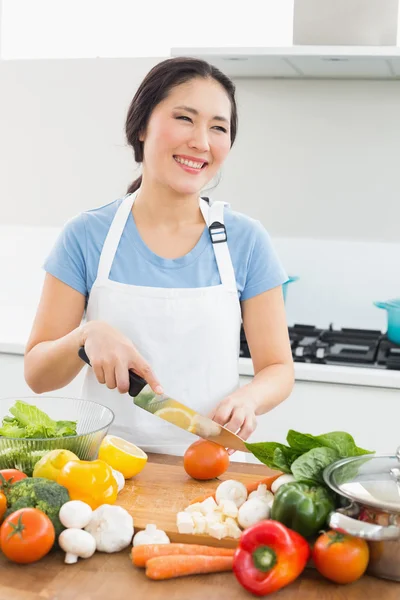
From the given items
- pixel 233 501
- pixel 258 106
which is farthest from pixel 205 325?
pixel 258 106

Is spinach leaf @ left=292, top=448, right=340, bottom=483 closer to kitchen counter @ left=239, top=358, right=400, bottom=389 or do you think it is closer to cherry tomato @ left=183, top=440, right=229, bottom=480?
cherry tomato @ left=183, top=440, right=229, bottom=480

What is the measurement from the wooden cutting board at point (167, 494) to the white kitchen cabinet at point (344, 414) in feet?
3.20

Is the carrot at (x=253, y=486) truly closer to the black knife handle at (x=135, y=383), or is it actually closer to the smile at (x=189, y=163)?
the black knife handle at (x=135, y=383)

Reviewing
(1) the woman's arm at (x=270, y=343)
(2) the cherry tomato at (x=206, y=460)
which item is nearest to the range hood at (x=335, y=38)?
(1) the woman's arm at (x=270, y=343)

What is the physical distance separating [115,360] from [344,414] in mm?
1263

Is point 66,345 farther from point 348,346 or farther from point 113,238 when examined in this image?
point 348,346

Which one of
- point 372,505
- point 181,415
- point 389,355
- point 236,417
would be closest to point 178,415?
point 181,415

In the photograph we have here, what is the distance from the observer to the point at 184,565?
116 cm

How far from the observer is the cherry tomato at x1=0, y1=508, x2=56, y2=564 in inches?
45.5

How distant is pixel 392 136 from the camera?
9.70ft

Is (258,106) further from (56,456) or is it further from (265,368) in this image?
(56,456)

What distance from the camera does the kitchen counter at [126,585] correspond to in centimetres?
111

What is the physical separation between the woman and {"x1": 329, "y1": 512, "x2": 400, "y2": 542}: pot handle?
1.99 ft

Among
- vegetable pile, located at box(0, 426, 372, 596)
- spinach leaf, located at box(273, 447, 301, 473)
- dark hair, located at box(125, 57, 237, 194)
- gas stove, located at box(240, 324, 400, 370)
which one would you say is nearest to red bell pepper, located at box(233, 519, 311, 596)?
vegetable pile, located at box(0, 426, 372, 596)
